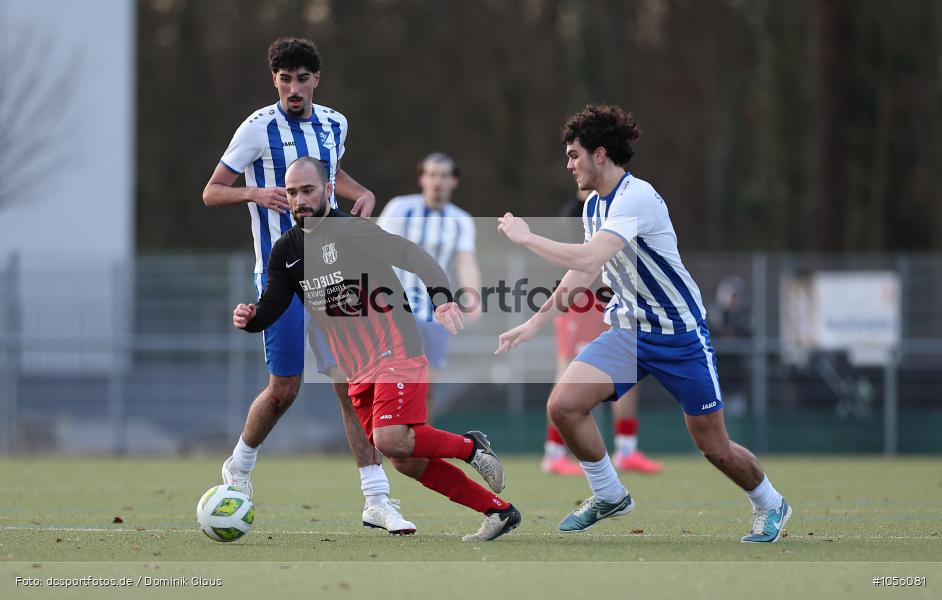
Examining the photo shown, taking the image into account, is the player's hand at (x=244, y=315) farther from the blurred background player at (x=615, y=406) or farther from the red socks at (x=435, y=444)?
the blurred background player at (x=615, y=406)

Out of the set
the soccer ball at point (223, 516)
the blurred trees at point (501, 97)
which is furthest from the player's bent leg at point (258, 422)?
the blurred trees at point (501, 97)

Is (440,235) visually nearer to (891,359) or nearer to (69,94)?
(891,359)

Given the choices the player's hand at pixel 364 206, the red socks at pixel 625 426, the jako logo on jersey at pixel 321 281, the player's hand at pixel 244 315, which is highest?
the player's hand at pixel 364 206

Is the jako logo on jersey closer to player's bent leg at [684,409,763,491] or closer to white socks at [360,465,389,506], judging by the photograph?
white socks at [360,465,389,506]

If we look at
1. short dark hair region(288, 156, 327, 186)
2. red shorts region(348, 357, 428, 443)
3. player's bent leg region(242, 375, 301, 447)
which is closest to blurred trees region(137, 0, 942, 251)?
player's bent leg region(242, 375, 301, 447)

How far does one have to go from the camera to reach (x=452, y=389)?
17547mm

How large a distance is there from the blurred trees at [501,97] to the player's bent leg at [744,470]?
18898mm

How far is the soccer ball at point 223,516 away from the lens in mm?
6508

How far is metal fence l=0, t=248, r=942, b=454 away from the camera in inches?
656

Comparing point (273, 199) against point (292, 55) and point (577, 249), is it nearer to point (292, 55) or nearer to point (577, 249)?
point (292, 55)

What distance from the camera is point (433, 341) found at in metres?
10.6

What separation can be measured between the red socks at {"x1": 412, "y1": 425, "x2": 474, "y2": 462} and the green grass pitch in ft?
1.39

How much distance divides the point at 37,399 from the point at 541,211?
49.6ft

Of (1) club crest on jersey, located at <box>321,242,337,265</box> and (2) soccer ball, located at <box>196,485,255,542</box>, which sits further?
(1) club crest on jersey, located at <box>321,242,337,265</box>
